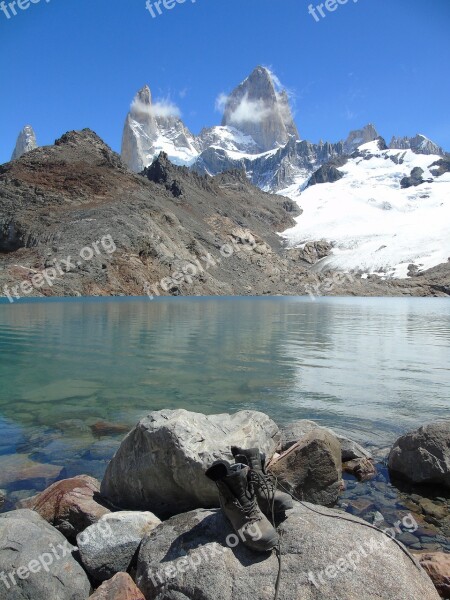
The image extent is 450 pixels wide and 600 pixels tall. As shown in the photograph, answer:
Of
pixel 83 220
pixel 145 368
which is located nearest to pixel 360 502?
pixel 145 368

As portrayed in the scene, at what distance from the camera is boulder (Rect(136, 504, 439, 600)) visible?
420 cm

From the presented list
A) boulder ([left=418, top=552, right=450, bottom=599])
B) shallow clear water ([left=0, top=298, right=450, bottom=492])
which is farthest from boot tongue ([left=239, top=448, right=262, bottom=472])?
shallow clear water ([left=0, top=298, right=450, bottom=492])

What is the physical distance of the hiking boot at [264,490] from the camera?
16.4ft

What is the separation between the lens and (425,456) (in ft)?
27.1

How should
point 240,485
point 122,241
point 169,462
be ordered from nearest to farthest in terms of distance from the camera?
point 240,485
point 169,462
point 122,241

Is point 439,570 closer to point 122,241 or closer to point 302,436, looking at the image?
point 302,436

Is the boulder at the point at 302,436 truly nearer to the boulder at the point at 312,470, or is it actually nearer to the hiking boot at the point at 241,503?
the boulder at the point at 312,470

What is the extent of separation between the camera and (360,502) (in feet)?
25.0

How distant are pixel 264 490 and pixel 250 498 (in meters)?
0.18

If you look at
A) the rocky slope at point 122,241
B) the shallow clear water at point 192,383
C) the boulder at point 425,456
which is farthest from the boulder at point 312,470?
the rocky slope at point 122,241

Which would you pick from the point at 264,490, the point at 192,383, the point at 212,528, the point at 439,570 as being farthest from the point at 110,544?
the point at 192,383

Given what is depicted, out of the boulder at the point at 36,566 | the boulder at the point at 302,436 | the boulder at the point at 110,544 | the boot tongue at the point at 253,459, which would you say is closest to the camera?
the boulder at the point at 36,566

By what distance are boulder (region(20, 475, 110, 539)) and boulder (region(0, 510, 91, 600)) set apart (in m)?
0.67

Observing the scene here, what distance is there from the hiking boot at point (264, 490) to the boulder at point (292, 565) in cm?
16
